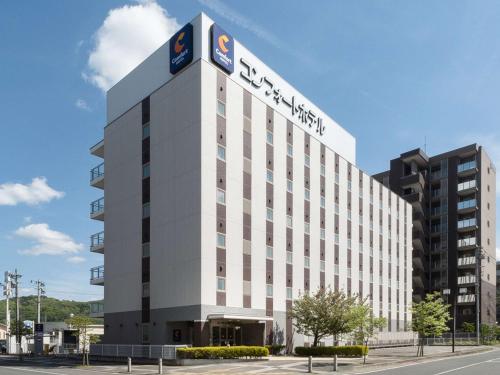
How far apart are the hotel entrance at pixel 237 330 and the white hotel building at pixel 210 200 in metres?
0.12

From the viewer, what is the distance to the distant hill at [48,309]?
125 metres

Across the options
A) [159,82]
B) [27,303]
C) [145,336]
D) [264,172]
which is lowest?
[27,303]

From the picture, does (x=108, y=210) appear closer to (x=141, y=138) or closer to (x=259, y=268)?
(x=141, y=138)

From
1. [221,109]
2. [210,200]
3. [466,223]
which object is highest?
[221,109]

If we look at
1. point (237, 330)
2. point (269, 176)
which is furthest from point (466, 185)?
point (237, 330)

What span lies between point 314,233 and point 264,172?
1063cm

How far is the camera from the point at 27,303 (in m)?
135

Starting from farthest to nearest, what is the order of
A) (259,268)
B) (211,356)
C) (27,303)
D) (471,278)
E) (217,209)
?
1. (27,303)
2. (471,278)
3. (259,268)
4. (217,209)
5. (211,356)

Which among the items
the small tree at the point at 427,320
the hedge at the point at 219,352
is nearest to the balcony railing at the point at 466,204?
the small tree at the point at 427,320

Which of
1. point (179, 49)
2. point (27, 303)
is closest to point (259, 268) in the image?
point (179, 49)

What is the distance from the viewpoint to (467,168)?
3664 inches

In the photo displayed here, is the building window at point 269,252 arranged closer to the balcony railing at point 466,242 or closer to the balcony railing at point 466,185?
the balcony railing at point 466,242

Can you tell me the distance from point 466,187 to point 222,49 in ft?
212

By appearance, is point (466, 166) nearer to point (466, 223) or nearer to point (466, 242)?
point (466, 223)
